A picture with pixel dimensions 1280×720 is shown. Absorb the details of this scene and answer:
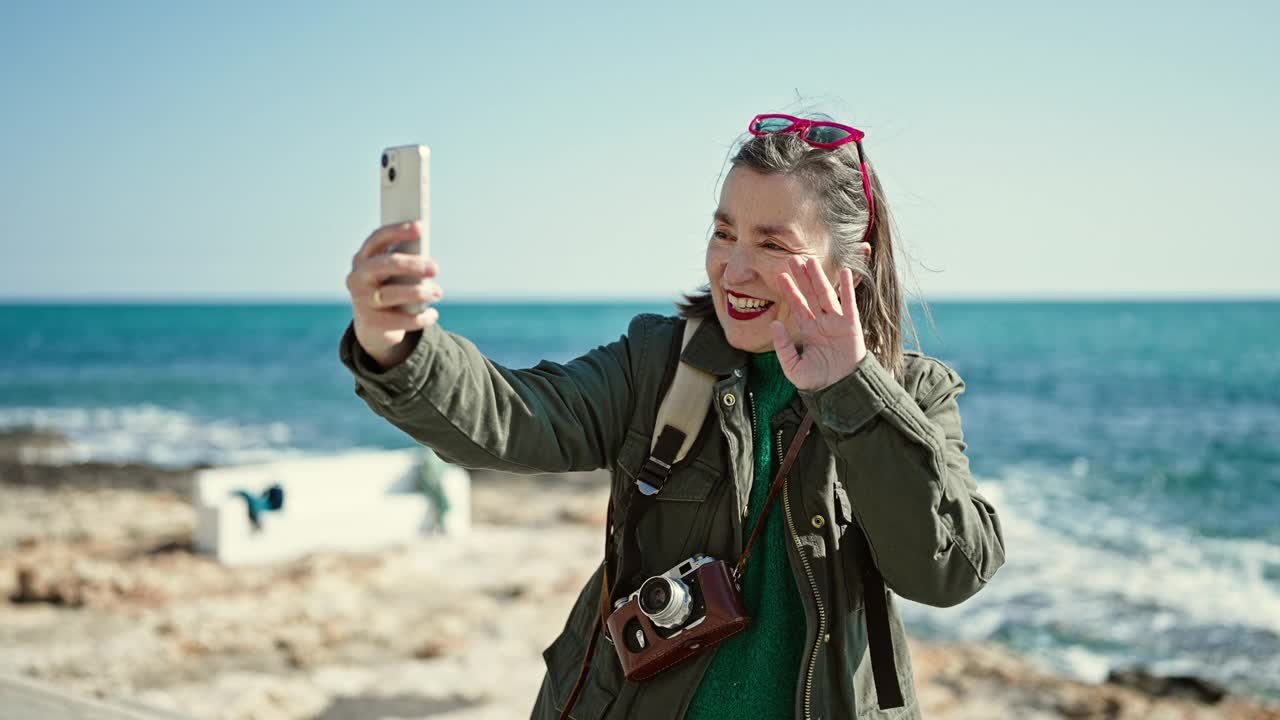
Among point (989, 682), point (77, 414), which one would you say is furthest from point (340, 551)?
point (77, 414)

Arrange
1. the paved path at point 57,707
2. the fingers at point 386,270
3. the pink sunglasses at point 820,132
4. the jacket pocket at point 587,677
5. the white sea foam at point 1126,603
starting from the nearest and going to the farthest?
the fingers at point 386,270
the jacket pocket at point 587,677
the pink sunglasses at point 820,132
the paved path at point 57,707
the white sea foam at point 1126,603

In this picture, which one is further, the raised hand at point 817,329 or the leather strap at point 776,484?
the leather strap at point 776,484

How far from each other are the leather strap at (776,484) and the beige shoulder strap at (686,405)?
0.16 meters

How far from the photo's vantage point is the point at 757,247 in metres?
1.95

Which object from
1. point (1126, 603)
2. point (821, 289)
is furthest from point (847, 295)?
point (1126, 603)

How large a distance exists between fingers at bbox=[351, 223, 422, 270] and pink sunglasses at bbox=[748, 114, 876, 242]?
32.7 inches

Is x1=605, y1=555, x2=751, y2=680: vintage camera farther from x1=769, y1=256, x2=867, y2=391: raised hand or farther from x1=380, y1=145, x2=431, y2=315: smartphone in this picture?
x1=380, y1=145, x2=431, y2=315: smartphone

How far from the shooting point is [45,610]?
8.59m

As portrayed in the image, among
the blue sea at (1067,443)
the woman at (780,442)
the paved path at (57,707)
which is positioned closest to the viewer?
the woman at (780,442)

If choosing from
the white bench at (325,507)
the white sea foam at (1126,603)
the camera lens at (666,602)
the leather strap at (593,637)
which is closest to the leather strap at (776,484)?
the camera lens at (666,602)

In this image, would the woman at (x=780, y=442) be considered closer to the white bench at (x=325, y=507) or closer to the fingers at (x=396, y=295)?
the fingers at (x=396, y=295)

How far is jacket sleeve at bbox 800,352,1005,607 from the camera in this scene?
163 centimetres

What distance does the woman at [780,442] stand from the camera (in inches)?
65.2

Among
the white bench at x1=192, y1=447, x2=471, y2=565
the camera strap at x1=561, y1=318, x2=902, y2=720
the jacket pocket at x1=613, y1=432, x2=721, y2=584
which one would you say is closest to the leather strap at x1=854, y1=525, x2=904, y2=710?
the camera strap at x1=561, y1=318, x2=902, y2=720
